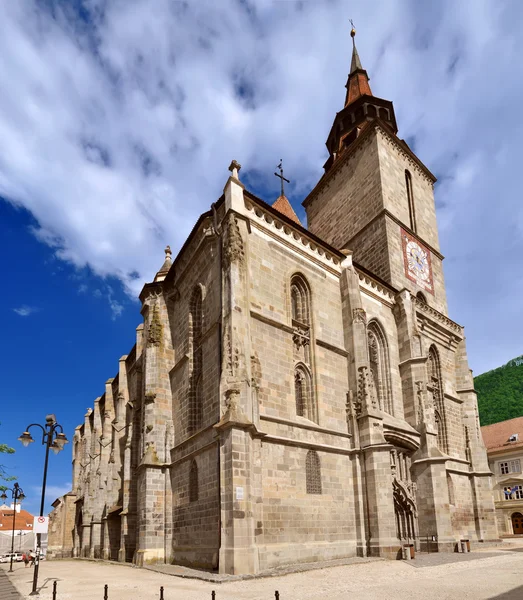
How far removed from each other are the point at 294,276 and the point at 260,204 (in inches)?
119

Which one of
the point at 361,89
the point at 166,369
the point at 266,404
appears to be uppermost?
the point at 361,89

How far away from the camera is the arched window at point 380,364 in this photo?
21.8 metres

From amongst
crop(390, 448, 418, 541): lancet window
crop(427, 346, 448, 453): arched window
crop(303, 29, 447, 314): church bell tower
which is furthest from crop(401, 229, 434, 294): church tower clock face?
crop(390, 448, 418, 541): lancet window

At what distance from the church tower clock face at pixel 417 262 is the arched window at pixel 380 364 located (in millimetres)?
5094

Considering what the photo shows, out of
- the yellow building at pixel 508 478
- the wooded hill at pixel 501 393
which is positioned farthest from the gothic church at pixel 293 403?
the wooded hill at pixel 501 393

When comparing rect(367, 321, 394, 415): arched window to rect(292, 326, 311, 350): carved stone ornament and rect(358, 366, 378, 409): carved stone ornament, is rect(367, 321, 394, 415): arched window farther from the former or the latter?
rect(292, 326, 311, 350): carved stone ornament

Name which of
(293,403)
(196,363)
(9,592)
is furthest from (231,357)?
(9,592)

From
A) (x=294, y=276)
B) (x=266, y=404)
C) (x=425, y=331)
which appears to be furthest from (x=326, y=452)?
(x=425, y=331)

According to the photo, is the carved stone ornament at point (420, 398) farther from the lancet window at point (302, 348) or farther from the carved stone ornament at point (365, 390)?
the lancet window at point (302, 348)

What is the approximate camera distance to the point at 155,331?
2178 centimetres

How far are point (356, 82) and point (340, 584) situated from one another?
1278 inches

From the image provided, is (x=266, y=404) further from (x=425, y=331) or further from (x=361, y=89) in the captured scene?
(x=361, y=89)

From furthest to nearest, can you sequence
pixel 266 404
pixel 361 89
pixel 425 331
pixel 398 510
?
pixel 361 89 < pixel 425 331 < pixel 398 510 < pixel 266 404

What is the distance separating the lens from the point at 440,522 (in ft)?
65.3
